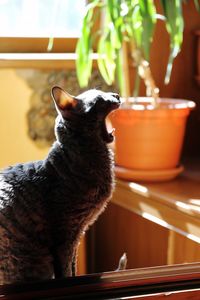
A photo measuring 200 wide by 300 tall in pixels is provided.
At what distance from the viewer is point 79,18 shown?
1.73m

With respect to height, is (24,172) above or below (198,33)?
below

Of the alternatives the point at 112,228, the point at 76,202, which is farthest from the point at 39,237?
the point at 112,228

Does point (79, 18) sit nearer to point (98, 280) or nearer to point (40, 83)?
point (40, 83)

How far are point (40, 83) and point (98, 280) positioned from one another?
0.95 m

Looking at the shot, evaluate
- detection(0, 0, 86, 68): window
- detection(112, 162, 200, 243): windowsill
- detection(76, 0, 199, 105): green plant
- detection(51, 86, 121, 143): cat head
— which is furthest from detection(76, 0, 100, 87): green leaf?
detection(51, 86, 121, 143): cat head

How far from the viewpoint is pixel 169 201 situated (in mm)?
1279

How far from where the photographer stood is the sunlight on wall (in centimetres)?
156

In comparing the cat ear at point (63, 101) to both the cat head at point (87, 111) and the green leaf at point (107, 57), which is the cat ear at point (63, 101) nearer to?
the cat head at point (87, 111)

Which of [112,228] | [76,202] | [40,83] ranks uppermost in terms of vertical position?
[40,83]

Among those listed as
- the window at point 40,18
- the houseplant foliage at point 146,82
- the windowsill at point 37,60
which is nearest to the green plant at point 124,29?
the houseplant foliage at point 146,82

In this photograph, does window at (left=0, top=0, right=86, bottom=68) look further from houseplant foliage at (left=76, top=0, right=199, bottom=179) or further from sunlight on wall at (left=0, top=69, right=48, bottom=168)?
houseplant foliage at (left=76, top=0, right=199, bottom=179)

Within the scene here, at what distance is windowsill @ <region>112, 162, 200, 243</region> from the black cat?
0.51m

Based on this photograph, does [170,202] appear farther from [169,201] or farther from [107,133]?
[107,133]

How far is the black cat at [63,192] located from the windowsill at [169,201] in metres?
0.51
